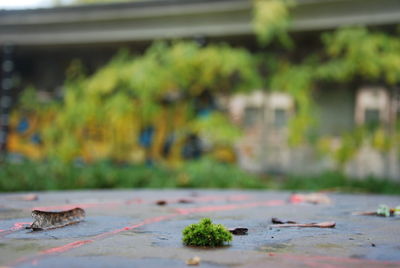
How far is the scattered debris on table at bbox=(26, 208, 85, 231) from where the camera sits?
2.86 m

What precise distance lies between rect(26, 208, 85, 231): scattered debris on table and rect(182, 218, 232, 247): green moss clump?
0.90 meters

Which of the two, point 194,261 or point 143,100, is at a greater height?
point 143,100

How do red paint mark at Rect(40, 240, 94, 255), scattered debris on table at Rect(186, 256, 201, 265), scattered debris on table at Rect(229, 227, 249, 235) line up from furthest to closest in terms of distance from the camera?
scattered debris on table at Rect(229, 227, 249, 235) → red paint mark at Rect(40, 240, 94, 255) → scattered debris on table at Rect(186, 256, 201, 265)

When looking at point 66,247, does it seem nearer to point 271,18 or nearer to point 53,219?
point 53,219

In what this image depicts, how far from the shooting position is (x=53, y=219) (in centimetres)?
299

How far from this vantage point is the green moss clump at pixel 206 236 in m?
2.36

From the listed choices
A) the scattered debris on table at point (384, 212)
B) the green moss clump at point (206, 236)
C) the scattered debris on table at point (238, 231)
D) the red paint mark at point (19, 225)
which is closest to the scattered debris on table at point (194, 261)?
the green moss clump at point (206, 236)

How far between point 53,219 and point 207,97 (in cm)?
742

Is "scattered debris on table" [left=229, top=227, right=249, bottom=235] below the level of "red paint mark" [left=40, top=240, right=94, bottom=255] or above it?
above

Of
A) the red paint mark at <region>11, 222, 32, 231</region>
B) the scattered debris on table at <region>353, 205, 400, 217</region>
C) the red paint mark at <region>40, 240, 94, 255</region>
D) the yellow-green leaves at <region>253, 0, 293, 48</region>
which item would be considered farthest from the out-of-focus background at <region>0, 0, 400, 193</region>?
the red paint mark at <region>40, 240, 94, 255</region>

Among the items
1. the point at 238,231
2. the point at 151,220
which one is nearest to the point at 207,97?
the point at 151,220

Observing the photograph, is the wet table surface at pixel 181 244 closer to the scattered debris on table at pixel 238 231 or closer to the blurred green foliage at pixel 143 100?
the scattered debris on table at pixel 238 231

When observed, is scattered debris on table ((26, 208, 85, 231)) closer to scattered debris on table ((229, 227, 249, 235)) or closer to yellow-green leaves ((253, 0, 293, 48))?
scattered debris on table ((229, 227, 249, 235))

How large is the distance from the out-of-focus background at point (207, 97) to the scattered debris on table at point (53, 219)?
5.17m
